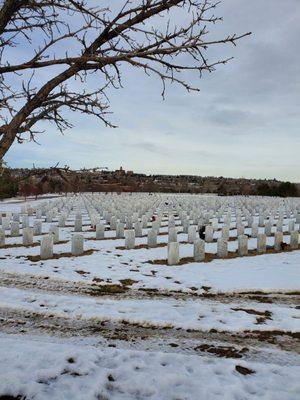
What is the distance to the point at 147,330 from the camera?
20.1ft

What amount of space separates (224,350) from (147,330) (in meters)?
1.25

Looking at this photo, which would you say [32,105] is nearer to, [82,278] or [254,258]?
[82,278]

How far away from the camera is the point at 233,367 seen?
15.8 ft

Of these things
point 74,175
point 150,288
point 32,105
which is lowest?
point 150,288

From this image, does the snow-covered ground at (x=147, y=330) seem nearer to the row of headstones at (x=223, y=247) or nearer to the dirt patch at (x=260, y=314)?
the dirt patch at (x=260, y=314)

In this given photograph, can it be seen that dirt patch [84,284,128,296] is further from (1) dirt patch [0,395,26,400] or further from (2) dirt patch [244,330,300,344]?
(1) dirt patch [0,395,26,400]

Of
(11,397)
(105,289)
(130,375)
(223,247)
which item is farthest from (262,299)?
(11,397)

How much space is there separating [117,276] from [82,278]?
2.84ft

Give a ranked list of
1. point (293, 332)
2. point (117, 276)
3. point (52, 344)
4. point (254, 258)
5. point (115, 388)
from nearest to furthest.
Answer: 1. point (115, 388)
2. point (52, 344)
3. point (293, 332)
4. point (117, 276)
5. point (254, 258)

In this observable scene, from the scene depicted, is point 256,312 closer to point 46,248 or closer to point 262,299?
point 262,299

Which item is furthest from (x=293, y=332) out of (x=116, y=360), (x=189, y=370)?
(x=116, y=360)

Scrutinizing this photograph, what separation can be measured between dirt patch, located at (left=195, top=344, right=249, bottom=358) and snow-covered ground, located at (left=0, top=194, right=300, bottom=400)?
0.01 metres

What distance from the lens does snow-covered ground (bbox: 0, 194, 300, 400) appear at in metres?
4.39

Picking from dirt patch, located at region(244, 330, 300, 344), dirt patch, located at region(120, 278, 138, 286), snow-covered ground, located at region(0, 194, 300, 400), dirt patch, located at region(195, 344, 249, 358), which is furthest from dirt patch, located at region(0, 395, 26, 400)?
dirt patch, located at region(120, 278, 138, 286)
